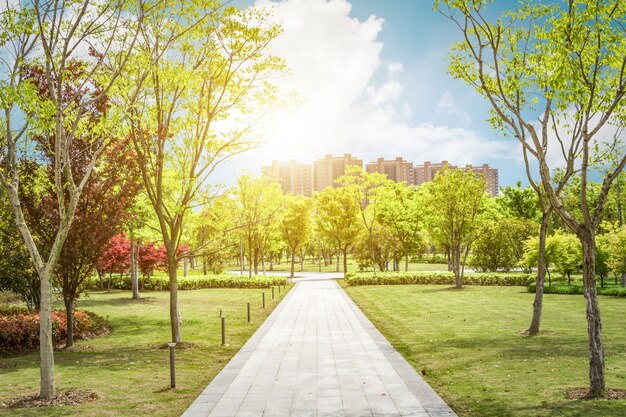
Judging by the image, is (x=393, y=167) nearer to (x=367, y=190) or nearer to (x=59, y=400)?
(x=367, y=190)

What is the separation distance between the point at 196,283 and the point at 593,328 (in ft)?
111

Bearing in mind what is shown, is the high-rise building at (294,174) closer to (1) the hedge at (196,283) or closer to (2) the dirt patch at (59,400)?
(1) the hedge at (196,283)

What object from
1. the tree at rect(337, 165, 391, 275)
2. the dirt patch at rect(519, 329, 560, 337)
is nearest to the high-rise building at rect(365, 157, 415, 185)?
the tree at rect(337, 165, 391, 275)

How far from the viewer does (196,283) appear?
3888 cm

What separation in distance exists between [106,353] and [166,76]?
7923 millimetres

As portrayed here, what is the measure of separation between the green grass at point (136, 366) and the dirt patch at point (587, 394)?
268 inches

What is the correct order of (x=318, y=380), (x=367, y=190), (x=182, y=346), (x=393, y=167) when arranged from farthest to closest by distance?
1. (x=393, y=167)
2. (x=367, y=190)
3. (x=182, y=346)
4. (x=318, y=380)

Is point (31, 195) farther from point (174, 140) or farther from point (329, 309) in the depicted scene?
point (329, 309)

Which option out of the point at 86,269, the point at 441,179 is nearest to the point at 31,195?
the point at 86,269

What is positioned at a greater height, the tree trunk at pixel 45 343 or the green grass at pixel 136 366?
the tree trunk at pixel 45 343

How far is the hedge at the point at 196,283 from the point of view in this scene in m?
38.1

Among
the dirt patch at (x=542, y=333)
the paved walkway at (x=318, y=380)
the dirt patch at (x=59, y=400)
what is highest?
the dirt patch at (x=59, y=400)

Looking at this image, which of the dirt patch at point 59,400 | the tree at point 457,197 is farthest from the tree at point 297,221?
the dirt patch at point 59,400

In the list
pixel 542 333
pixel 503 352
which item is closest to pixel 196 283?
pixel 542 333
